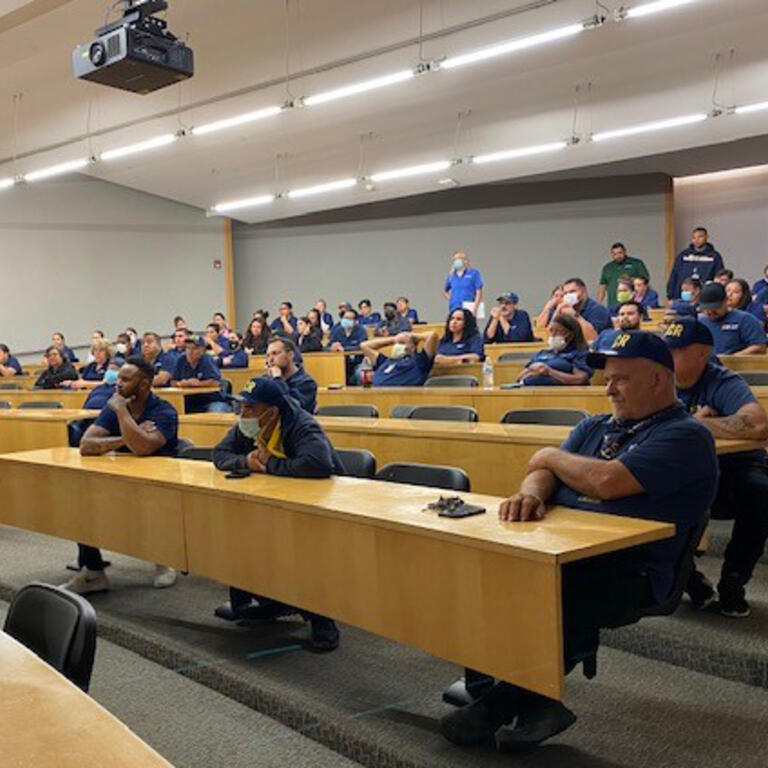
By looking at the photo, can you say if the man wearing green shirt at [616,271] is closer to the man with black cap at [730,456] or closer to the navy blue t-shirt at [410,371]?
the navy blue t-shirt at [410,371]

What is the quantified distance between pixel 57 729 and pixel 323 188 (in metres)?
13.7

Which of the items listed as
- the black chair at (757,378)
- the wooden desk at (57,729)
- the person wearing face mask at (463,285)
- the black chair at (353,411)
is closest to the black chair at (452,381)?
the black chair at (353,411)

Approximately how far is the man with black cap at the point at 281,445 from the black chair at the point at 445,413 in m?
1.47

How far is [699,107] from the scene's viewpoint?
1116cm

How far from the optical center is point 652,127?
1128 cm

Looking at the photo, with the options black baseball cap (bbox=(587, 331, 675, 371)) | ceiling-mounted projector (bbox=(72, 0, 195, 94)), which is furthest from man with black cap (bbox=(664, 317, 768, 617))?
ceiling-mounted projector (bbox=(72, 0, 195, 94))

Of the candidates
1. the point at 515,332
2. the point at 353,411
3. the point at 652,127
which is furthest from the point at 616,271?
the point at 353,411

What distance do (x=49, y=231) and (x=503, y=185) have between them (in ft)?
26.7

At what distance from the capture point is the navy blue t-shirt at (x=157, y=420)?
462 centimetres

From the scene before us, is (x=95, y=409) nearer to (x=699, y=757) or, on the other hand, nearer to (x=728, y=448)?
(x=728, y=448)

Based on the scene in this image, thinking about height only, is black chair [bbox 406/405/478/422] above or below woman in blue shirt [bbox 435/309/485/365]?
below

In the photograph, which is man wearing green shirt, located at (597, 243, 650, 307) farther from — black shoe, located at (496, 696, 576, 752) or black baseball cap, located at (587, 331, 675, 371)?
black shoe, located at (496, 696, 576, 752)

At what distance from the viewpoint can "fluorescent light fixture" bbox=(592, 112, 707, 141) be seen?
1093 centimetres

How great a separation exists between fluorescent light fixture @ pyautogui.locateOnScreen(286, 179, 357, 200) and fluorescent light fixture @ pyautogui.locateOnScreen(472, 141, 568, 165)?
223 centimetres
